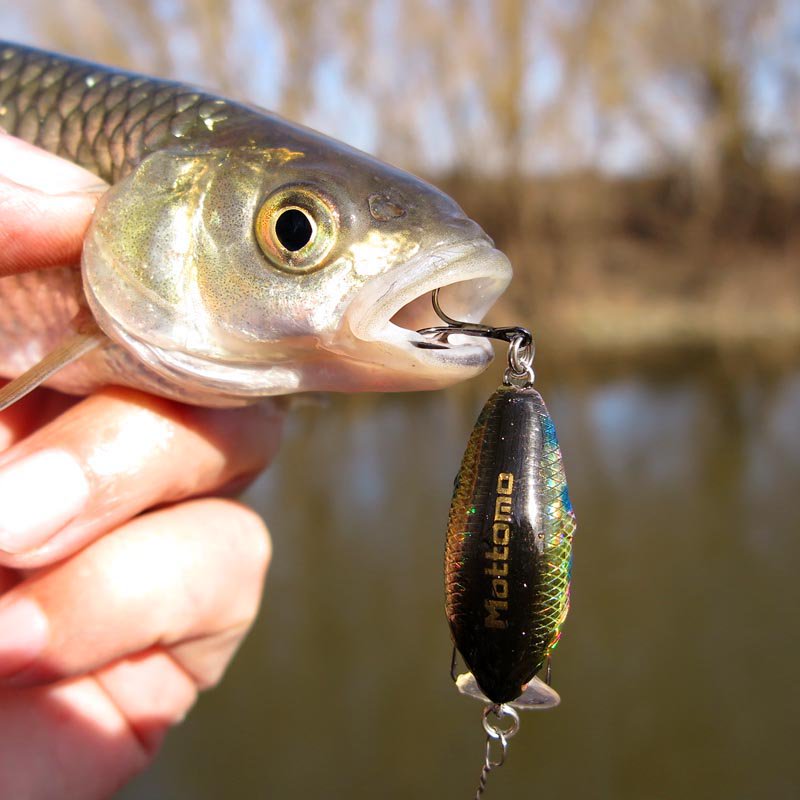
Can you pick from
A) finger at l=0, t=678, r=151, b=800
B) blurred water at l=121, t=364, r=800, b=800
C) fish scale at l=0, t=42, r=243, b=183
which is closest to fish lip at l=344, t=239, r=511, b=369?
fish scale at l=0, t=42, r=243, b=183

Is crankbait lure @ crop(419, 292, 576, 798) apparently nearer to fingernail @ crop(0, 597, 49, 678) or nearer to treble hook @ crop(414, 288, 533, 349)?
treble hook @ crop(414, 288, 533, 349)

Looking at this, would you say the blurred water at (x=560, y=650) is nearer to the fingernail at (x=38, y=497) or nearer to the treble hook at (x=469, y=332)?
the fingernail at (x=38, y=497)

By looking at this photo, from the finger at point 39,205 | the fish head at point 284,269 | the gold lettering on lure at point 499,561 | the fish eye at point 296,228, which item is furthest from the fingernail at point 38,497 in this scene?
the gold lettering on lure at point 499,561

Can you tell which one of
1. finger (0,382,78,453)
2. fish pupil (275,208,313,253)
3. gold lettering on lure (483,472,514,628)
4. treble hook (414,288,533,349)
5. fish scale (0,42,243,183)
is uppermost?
fish scale (0,42,243,183)

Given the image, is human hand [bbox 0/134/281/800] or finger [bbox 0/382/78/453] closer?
human hand [bbox 0/134/281/800]

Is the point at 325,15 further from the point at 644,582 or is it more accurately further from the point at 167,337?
the point at 167,337

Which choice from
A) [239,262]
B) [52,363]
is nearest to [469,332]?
[239,262]
